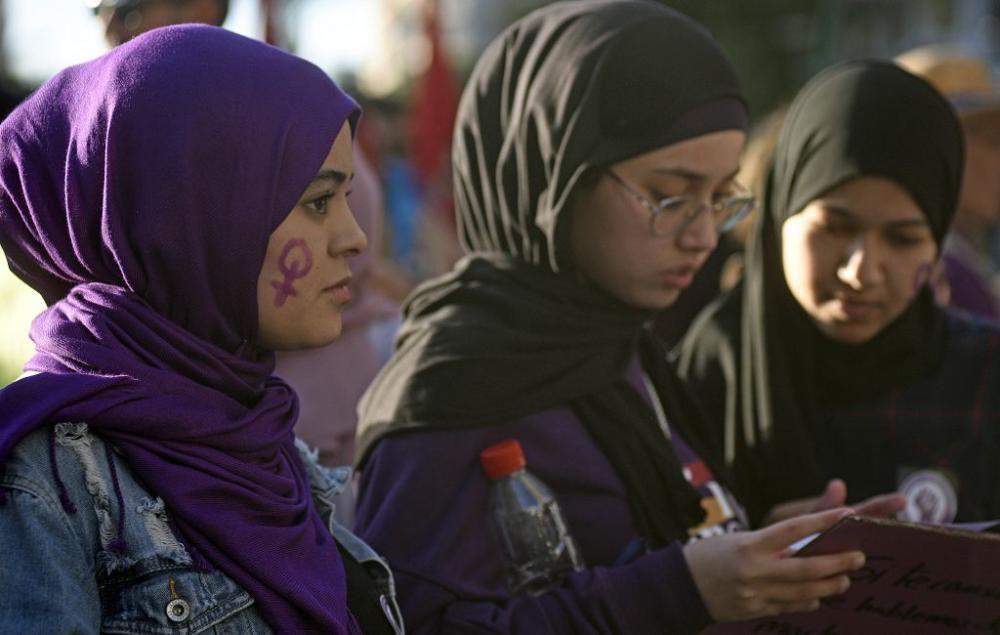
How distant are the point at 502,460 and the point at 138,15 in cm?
160

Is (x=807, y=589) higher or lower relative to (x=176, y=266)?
lower

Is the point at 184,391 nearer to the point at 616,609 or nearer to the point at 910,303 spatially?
the point at 616,609

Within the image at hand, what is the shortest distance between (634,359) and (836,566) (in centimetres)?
79

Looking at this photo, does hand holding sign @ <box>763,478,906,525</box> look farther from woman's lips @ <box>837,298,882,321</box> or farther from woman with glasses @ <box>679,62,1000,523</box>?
woman's lips @ <box>837,298,882,321</box>

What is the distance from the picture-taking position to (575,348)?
2479 millimetres

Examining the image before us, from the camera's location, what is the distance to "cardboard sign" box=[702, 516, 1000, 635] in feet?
6.63

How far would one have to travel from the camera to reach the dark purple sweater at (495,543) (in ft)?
7.07

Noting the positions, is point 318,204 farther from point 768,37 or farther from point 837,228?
point 768,37

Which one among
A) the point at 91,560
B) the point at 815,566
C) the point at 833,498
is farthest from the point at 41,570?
the point at 833,498

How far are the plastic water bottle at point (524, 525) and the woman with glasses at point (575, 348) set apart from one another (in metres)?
0.03

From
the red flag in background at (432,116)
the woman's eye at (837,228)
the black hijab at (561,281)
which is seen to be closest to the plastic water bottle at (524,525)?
the black hijab at (561,281)

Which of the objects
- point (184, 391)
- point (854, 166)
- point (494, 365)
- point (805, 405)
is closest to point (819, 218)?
point (854, 166)

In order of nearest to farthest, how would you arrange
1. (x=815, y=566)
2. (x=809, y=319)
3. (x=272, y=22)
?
(x=815, y=566), (x=809, y=319), (x=272, y=22)

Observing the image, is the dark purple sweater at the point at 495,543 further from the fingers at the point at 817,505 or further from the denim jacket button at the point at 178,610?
the denim jacket button at the point at 178,610
